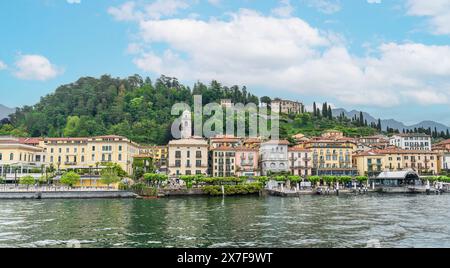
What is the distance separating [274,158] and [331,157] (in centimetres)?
1313

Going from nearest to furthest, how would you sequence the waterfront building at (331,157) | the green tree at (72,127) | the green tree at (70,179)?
the green tree at (70,179), the waterfront building at (331,157), the green tree at (72,127)

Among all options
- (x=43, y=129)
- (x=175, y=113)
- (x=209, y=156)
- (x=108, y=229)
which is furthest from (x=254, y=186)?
(x=43, y=129)

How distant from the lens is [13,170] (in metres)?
69.0

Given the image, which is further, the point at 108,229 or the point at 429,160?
the point at 429,160

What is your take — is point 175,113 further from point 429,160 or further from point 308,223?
point 308,223

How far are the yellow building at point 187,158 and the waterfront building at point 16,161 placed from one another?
2252 cm

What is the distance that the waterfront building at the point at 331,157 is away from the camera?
85875 millimetres

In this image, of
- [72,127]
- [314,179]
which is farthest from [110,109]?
[314,179]

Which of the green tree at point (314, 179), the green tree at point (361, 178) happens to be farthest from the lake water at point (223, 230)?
the green tree at point (361, 178)

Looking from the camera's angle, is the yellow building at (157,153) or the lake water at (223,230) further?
the yellow building at (157,153)

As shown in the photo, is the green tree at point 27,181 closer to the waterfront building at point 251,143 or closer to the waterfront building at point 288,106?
the waterfront building at point 251,143

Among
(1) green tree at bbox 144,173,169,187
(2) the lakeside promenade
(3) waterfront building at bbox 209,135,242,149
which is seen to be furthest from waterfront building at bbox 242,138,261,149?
(2) the lakeside promenade

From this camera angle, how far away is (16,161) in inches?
2741

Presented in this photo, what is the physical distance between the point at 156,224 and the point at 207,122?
76.3 metres
